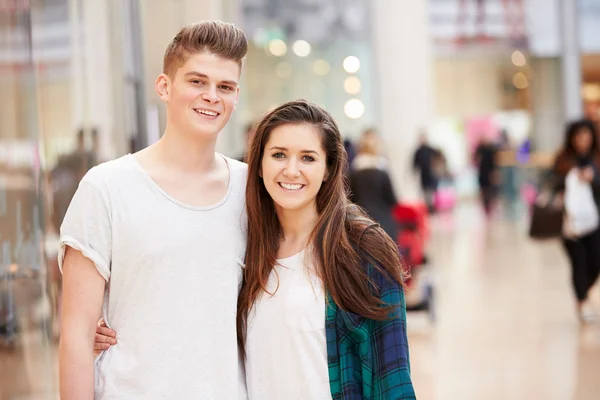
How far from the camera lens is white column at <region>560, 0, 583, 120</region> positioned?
2636cm

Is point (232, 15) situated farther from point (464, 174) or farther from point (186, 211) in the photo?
point (464, 174)

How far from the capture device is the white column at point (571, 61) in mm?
26359

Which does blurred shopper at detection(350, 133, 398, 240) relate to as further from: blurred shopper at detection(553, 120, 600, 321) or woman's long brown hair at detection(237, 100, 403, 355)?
woman's long brown hair at detection(237, 100, 403, 355)

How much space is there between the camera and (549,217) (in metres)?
8.85

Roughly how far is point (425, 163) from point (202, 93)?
58.7 feet

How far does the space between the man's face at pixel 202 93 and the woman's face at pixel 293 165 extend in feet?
0.60

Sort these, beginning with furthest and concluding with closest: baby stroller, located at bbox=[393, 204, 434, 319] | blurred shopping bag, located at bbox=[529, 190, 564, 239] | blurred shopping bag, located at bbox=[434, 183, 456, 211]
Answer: blurred shopping bag, located at bbox=[434, 183, 456, 211], baby stroller, located at bbox=[393, 204, 434, 319], blurred shopping bag, located at bbox=[529, 190, 564, 239]

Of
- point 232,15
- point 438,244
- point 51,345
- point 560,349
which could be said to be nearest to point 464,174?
point 438,244

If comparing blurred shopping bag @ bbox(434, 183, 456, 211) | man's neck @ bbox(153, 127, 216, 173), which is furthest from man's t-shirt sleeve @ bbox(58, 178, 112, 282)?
blurred shopping bag @ bbox(434, 183, 456, 211)

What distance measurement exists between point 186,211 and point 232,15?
36.8 feet

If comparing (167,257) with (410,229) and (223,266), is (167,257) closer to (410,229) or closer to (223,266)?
(223,266)

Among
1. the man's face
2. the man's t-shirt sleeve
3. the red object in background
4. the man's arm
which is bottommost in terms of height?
the red object in background

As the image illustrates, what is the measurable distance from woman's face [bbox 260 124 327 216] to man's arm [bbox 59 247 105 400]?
556 millimetres

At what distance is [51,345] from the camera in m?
3.93
